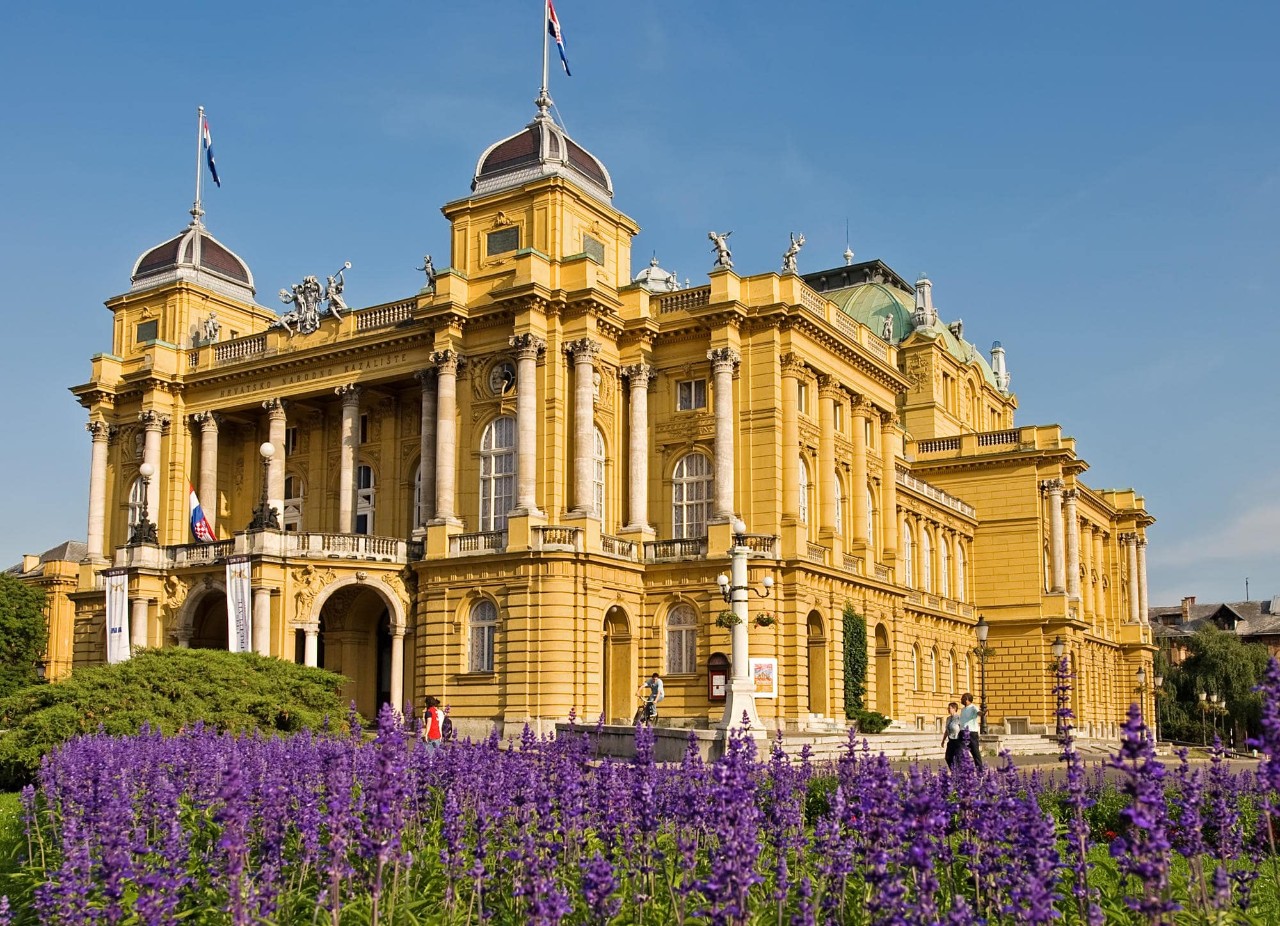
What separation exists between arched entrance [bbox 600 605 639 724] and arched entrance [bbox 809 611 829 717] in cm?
611

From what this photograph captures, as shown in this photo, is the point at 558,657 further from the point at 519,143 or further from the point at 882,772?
the point at 882,772

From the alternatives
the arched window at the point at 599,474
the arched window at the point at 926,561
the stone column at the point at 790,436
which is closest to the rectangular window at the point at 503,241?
the arched window at the point at 599,474

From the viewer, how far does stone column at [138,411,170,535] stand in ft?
174

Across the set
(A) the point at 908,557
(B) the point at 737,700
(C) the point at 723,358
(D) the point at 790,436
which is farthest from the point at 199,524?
(A) the point at 908,557

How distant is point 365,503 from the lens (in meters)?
50.4

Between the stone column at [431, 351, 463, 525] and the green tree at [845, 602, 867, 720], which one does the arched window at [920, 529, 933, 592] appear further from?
the stone column at [431, 351, 463, 525]

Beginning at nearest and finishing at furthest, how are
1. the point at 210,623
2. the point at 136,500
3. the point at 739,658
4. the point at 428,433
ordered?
1. the point at 739,658
2. the point at 428,433
3. the point at 210,623
4. the point at 136,500

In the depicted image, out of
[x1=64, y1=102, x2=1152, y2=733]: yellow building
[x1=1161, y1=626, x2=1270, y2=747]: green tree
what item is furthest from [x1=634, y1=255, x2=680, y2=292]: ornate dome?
[x1=1161, y1=626, x2=1270, y2=747]: green tree

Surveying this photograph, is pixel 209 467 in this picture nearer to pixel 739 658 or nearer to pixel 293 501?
pixel 293 501

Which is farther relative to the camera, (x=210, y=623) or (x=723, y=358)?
(x=210, y=623)

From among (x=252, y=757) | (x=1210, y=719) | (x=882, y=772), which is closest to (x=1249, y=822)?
(x=882, y=772)

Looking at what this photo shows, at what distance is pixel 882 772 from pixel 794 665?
3530cm

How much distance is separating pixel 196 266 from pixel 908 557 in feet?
110

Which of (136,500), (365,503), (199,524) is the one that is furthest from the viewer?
(136,500)
